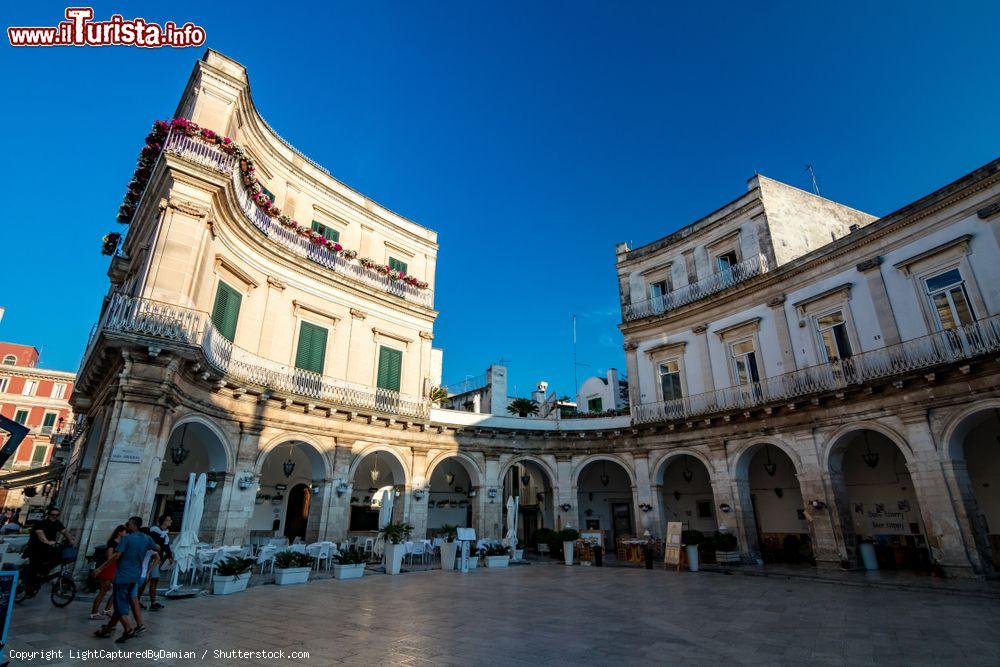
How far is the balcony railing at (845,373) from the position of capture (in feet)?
42.9

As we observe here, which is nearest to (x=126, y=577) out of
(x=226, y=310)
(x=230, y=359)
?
(x=230, y=359)

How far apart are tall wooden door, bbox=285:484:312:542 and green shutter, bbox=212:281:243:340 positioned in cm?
741

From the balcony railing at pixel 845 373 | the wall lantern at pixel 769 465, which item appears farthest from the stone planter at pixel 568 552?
the wall lantern at pixel 769 465

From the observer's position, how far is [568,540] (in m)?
18.5

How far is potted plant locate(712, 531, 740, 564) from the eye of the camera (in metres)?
16.7

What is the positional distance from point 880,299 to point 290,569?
18567 mm

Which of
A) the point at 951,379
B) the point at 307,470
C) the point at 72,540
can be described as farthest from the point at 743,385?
the point at 72,540

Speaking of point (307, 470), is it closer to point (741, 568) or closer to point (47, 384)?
point (741, 568)

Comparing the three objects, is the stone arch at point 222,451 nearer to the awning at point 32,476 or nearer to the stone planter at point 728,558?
the awning at point 32,476

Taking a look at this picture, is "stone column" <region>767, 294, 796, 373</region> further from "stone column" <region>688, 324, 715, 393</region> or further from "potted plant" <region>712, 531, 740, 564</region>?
"potted plant" <region>712, 531, 740, 564</region>

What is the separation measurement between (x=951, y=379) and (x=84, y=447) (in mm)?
24702

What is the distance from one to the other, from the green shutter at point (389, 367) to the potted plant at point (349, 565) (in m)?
6.75

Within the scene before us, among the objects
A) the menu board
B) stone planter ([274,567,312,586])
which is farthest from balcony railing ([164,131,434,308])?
the menu board

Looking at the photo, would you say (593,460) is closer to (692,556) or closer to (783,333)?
(692,556)
